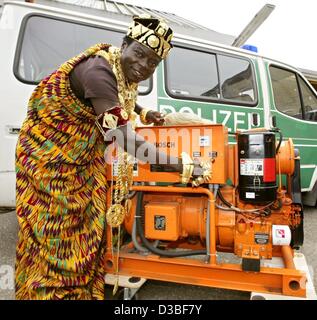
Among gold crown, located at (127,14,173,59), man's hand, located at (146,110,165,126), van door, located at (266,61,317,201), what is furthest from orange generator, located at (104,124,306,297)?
van door, located at (266,61,317,201)

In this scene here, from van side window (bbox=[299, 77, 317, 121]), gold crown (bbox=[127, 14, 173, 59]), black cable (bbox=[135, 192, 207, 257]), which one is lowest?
black cable (bbox=[135, 192, 207, 257])

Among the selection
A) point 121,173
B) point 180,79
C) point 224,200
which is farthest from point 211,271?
point 180,79

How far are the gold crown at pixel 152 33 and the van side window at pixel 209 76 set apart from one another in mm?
1495

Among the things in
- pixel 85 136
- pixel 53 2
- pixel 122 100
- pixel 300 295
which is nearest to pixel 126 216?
pixel 85 136

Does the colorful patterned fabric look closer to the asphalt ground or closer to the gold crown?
the gold crown

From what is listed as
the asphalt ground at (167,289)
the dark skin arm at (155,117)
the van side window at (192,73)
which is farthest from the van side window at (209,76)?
the asphalt ground at (167,289)

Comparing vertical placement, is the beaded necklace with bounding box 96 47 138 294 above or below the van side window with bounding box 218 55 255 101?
below

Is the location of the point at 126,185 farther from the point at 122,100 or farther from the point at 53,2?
the point at 53,2

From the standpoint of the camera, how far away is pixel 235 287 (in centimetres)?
184

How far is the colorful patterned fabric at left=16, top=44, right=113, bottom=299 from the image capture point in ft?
5.60

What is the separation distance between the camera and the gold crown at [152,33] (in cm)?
163

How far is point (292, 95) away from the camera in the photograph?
4.01 m

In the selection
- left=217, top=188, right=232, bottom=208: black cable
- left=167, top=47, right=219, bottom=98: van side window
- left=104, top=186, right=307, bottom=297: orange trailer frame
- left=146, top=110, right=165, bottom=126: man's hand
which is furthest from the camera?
left=167, top=47, right=219, bottom=98: van side window

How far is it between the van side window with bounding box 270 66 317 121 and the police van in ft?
0.04
